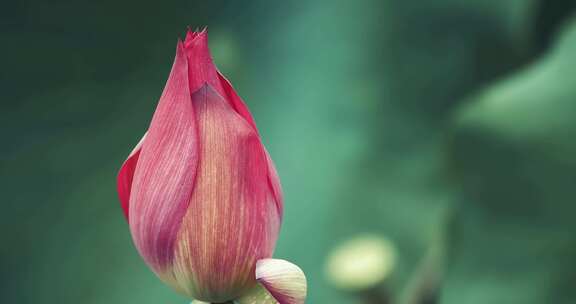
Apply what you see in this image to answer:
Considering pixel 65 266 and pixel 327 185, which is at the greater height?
pixel 327 185

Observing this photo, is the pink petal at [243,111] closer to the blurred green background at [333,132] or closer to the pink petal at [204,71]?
the pink petal at [204,71]

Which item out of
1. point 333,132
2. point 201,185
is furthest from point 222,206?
point 333,132

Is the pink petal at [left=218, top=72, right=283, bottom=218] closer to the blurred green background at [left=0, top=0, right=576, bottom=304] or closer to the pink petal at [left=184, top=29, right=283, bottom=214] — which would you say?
the pink petal at [left=184, top=29, right=283, bottom=214]

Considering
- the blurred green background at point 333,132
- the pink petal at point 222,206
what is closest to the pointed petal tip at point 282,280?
the pink petal at point 222,206

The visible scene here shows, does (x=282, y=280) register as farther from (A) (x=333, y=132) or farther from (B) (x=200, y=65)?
(A) (x=333, y=132)

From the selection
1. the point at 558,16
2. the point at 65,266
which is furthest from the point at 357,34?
the point at 65,266

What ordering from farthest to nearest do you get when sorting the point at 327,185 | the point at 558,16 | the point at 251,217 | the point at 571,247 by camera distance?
the point at 558,16
the point at 327,185
the point at 571,247
the point at 251,217

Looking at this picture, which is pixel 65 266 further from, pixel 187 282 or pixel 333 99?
pixel 187 282
